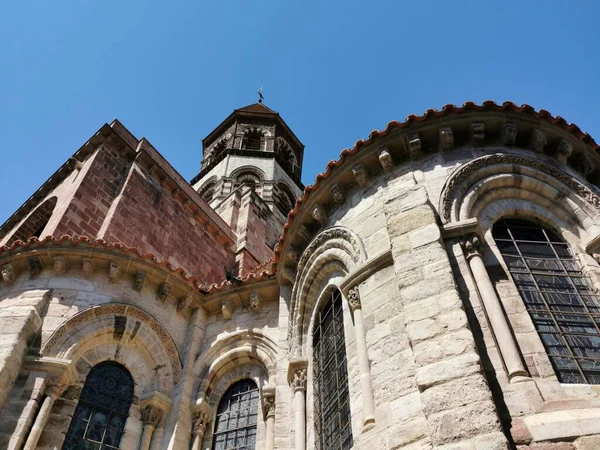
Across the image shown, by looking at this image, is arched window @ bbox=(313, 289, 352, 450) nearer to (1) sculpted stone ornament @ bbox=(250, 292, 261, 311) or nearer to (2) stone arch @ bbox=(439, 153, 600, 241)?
(1) sculpted stone ornament @ bbox=(250, 292, 261, 311)

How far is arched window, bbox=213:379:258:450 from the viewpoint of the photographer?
7387 millimetres

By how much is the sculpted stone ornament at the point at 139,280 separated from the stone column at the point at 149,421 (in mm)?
1827

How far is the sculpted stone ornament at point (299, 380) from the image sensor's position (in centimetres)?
675

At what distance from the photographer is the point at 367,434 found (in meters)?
4.64

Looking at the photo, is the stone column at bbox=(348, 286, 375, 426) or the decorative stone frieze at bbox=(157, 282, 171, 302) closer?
the stone column at bbox=(348, 286, 375, 426)

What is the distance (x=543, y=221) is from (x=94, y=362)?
6534mm

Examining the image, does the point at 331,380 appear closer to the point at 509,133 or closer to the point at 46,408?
the point at 46,408

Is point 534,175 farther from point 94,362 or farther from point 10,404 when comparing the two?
point 10,404

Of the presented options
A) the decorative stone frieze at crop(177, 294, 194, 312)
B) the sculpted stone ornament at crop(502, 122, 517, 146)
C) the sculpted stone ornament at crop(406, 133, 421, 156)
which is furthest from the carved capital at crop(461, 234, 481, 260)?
the decorative stone frieze at crop(177, 294, 194, 312)

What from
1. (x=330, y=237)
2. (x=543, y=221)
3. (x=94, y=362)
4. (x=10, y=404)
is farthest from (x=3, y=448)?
(x=543, y=221)

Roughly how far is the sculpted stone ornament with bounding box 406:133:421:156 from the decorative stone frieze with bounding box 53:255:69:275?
531cm

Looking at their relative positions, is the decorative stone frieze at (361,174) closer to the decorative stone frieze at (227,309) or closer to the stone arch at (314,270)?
the stone arch at (314,270)

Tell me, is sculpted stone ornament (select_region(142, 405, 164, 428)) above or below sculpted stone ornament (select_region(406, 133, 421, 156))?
below

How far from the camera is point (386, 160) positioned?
23.0ft
